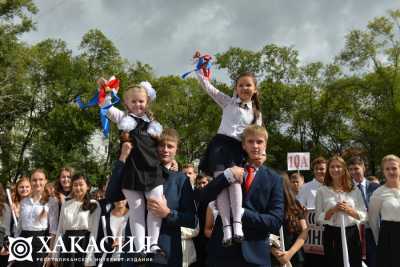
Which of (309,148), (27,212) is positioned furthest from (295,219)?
(309,148)

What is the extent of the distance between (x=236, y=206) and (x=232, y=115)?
1.08 m

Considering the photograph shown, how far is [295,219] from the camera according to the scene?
5297 millimetres

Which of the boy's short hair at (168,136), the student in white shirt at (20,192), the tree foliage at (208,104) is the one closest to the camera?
the boy's short hair at (168,136)

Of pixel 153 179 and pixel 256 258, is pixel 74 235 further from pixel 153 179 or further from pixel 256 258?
pixel 256 258

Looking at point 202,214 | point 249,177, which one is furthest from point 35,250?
point 249,177

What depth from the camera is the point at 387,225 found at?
567 centimetres

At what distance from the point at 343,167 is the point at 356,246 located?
3.26 ft

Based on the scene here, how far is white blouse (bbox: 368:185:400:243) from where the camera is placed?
222 inches

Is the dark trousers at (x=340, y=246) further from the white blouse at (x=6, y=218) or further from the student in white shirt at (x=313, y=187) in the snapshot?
the white blouse at (x=6, y=218)

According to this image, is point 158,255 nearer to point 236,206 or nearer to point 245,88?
point 236,206

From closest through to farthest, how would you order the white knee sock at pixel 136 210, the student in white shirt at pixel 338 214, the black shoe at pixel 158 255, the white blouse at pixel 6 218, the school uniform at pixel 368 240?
the black shoe at pixel 158 255 < the white knee sock at pixel 136 210 < the student in white shirt at pixel 338 214 < the school uniform at pixel 368 240 < the white blouse at pixel 6 218

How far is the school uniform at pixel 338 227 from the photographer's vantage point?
5.77m

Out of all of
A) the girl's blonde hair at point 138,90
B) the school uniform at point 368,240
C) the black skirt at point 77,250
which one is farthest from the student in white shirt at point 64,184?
the school uniform at point 368,240

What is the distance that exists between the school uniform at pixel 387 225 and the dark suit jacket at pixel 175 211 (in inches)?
109
